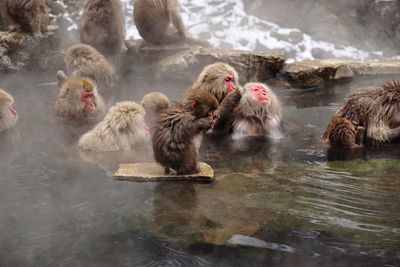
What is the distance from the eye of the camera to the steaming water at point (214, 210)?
115 inches

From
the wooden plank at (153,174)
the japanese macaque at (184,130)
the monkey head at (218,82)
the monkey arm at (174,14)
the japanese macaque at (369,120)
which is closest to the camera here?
the japanese macaque at (184,130)

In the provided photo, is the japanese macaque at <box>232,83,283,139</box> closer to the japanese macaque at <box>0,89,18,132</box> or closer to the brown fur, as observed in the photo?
the japanese macaque at <box>0,89,18,132</box>

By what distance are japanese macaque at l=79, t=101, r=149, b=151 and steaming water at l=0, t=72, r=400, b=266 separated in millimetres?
158

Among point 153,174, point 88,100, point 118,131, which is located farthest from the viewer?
point 88,100

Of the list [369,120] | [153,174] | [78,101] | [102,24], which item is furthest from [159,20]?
[153,174]

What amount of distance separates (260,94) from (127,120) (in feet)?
4.30

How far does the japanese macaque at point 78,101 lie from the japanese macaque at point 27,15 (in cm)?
261

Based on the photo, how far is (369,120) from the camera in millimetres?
5008

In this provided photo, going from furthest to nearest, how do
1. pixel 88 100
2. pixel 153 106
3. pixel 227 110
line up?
pixel 88 100
pixel 153 106
pixel 227 110

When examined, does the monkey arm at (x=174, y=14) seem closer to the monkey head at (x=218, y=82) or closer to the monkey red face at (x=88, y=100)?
the monkey red face at (x=88, y=100)

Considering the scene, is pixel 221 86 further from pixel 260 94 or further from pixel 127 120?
pixel 127 120

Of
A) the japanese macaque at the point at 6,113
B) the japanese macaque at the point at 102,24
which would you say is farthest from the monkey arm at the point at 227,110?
the japanese macaque at the point at 102,24

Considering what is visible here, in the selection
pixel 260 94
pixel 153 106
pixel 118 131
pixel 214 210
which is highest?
pixel 260 94

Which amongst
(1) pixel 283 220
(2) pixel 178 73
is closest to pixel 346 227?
(1) pixel 283 220
